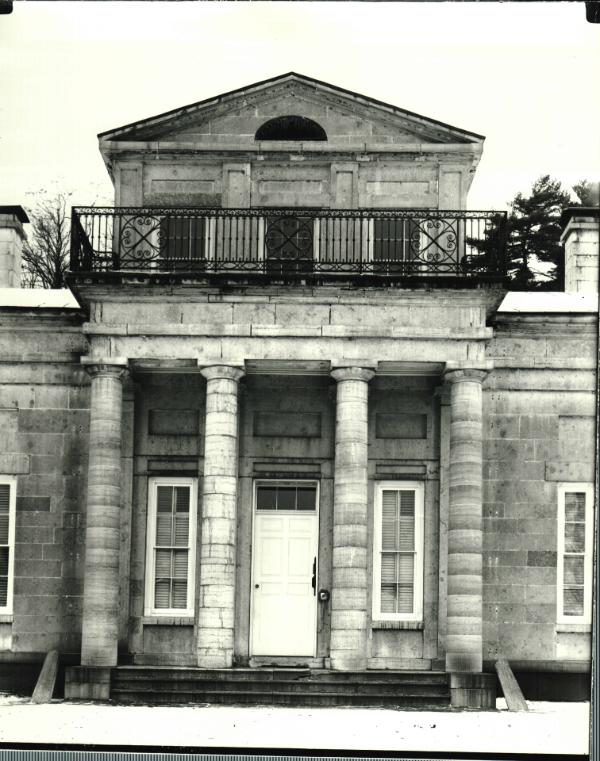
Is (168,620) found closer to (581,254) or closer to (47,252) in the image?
(47,252)

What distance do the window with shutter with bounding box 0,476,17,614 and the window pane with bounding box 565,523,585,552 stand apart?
6.99 meters

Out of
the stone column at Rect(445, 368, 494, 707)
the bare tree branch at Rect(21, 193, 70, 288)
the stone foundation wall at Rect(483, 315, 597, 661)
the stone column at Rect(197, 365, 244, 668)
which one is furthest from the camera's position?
the bare tree branch at Rect(21, 193, 70, 288)

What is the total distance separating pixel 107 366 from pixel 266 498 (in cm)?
285

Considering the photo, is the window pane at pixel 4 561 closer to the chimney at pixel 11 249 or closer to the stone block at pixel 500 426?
the chimney at pixel 11 249

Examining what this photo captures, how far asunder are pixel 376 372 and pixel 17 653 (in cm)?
570

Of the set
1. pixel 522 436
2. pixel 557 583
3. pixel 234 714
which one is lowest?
pixel 234 714

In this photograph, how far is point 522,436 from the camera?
24.7 m

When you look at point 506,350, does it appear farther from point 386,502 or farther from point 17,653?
point 17,653

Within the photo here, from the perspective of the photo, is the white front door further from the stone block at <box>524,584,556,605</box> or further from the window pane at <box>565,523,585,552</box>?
the window pane at <box>565,523,585,552</box>

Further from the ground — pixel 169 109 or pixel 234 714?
pixel 169 109

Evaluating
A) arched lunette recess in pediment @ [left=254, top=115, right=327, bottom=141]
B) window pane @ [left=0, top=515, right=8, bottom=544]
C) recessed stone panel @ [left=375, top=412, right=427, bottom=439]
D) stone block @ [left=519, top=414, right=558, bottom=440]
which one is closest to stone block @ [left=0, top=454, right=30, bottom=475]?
window pane @ [left=0, top=515, right=8, bottom=544]

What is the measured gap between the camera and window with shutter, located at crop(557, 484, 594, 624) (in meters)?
24.2

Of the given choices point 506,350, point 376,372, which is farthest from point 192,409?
point 506,350

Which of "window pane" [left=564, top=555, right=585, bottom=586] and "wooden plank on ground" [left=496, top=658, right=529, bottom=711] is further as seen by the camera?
"window pane" [left=564, top=555, right=585, bottom=586]
